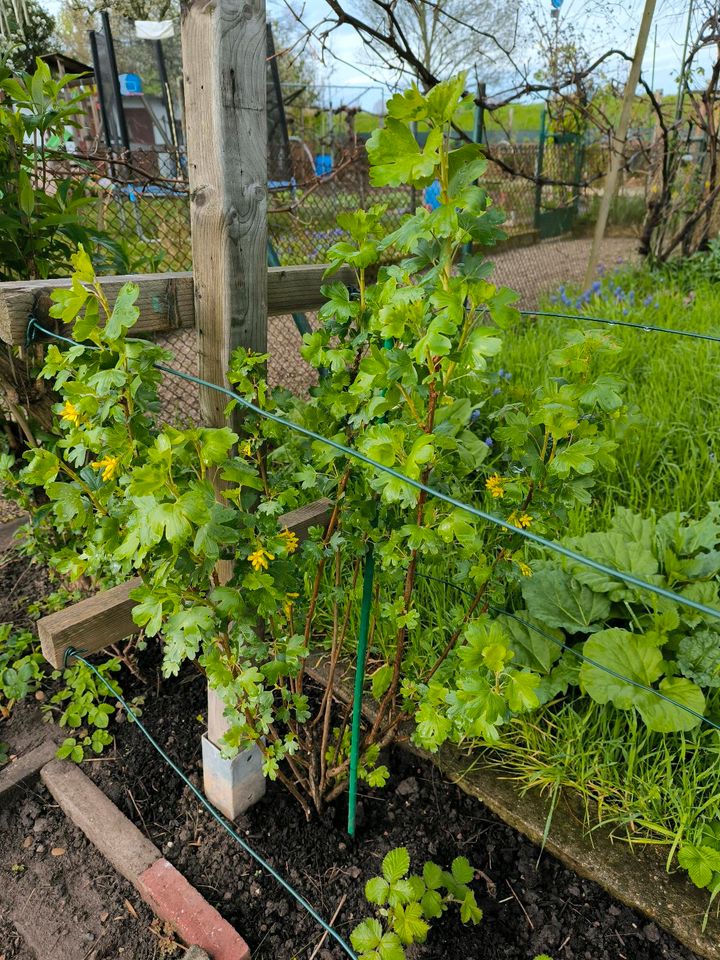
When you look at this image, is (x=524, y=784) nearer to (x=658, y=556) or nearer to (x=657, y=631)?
(x=657, y=631)

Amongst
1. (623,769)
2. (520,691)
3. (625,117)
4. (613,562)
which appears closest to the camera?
(520,691)

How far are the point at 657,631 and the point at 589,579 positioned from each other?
229 mm

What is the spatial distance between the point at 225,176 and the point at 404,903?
4.71 ft

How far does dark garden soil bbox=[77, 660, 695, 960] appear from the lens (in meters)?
1.37

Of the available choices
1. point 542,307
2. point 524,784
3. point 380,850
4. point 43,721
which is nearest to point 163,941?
point 380,850

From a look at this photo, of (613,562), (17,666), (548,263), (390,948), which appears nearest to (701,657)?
(613,562)

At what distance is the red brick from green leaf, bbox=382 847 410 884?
403 mm

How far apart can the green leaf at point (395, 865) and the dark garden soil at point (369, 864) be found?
0.28 m

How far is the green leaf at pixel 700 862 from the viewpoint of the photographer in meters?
1.37

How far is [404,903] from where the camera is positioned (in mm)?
1264

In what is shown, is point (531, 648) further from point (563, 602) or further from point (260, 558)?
point (260, 558)

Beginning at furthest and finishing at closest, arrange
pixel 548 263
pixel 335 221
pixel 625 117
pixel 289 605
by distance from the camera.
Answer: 1. pixel 548 263
2. pixel 335 221
3. pixel 625 117
4. pixel 289 605

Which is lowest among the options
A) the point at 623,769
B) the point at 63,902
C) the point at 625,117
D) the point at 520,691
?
the point at 63,902

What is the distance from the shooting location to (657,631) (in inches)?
65.6
